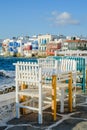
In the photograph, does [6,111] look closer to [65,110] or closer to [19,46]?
[65,110]

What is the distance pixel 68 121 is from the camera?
5664 millimetres

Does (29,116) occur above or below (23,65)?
below

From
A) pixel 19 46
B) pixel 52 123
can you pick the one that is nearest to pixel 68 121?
pixel 52 123

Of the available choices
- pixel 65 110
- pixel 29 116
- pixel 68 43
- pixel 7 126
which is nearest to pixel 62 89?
pixel 65 110

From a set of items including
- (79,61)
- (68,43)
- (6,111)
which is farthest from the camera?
(68,43)

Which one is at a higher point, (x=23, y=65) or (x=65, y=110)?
(x=23, y=65)

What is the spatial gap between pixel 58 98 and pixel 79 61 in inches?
104

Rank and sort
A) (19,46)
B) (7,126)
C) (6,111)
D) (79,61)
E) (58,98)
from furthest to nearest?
(19,46) < (79,61) < (58,98) < (6,111) < (7,126)

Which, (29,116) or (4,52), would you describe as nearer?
(29,116)

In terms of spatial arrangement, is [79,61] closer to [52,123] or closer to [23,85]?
[23,85]

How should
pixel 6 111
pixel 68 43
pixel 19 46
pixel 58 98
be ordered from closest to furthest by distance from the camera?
pixel 6 111
pixel 58 98
pixel 68 43
pixel 19 46

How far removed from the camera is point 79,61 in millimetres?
9258

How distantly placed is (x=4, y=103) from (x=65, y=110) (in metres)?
1.34

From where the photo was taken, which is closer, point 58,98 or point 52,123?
point 52,123
